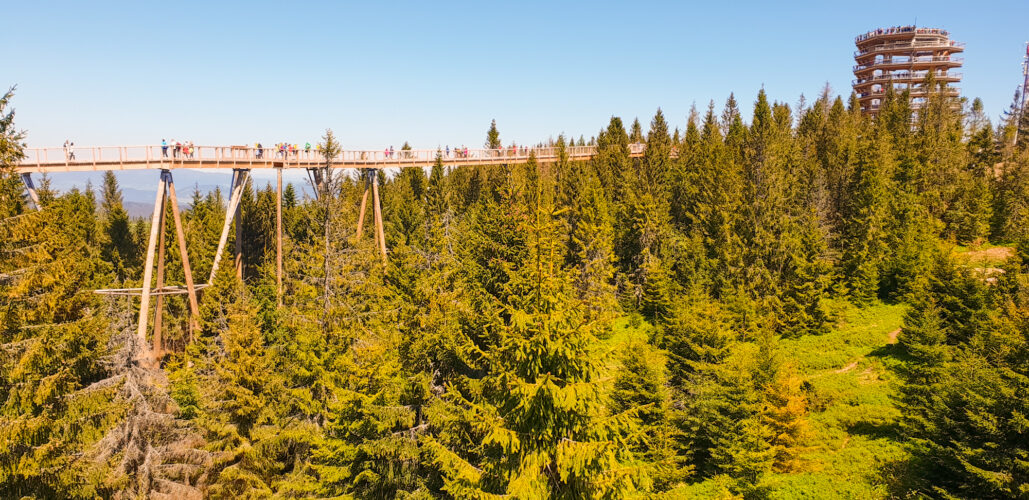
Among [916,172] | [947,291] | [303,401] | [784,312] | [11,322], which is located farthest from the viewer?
[916,172]

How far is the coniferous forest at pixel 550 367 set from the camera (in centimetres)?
1159

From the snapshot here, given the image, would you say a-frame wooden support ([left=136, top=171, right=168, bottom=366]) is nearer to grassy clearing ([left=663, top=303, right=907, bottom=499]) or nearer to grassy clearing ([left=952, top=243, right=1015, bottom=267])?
grassy clearing ([left=663, top=303, right=907, bottom=499])

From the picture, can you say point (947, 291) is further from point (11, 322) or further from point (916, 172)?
point (11, 322)

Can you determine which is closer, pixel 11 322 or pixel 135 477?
pixel 11 322

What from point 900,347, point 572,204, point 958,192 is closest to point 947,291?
point 900,347

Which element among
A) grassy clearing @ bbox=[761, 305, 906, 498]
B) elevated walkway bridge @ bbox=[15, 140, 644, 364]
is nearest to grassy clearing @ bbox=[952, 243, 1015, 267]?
grassy clearing @ bbox=[761, 305, 906, 498]

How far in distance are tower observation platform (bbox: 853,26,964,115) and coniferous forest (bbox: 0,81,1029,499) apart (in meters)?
33.5

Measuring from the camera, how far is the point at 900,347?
32.3m

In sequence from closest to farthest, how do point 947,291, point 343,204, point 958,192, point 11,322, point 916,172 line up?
1. point 11,322
2. point 343,204
3. point 947,291
4. point 916,172
5. point 958,192

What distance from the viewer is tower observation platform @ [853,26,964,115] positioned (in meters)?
70.4

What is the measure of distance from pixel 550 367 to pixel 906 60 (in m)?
84.6

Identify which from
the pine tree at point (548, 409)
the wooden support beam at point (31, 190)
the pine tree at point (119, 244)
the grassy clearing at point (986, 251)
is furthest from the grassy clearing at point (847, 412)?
the pine tree at point (119, 244)

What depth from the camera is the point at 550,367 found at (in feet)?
35.6

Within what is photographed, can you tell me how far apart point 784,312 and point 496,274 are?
27.6 m
